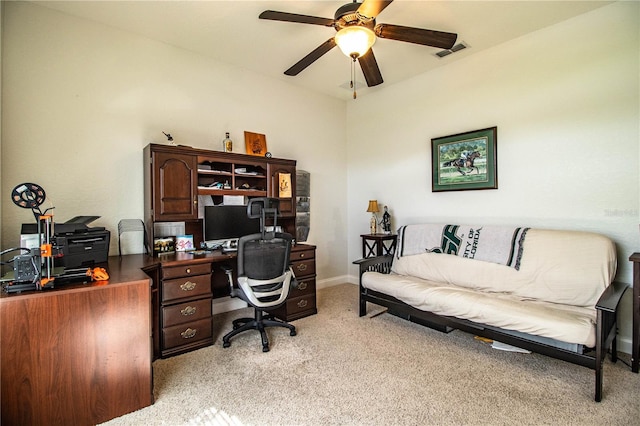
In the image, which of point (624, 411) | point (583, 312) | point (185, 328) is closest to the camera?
point (624, 411)

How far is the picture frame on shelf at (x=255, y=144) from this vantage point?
367cm

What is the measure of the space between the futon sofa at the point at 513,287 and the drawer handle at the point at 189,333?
5.57 feet

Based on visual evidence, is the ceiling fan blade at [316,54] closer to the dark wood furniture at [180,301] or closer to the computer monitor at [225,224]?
the computer monitor at [225,224]

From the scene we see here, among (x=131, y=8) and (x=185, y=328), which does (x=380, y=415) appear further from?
(x=131, y=8)

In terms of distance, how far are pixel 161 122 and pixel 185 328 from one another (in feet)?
6.79

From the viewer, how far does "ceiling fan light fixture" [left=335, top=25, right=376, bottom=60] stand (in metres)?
2.05

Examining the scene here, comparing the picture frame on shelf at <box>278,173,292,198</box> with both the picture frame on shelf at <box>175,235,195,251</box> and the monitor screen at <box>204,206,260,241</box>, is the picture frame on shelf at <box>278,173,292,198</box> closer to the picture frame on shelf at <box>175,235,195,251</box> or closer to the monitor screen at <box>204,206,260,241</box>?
the monitor screen at <box>204,206,260,241</box>

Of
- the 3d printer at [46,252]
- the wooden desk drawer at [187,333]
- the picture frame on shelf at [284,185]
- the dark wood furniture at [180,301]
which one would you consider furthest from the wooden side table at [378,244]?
the 3d printer at [46,252]

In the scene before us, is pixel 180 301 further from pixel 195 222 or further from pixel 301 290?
pixel 301 290

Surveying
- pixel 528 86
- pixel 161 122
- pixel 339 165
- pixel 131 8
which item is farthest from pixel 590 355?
pixel 131 8

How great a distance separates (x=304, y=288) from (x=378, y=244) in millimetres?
1271

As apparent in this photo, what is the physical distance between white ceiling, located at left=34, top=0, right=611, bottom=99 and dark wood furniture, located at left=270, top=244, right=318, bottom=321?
217 cm

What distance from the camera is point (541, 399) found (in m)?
1.90

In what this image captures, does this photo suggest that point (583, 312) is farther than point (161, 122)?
No
